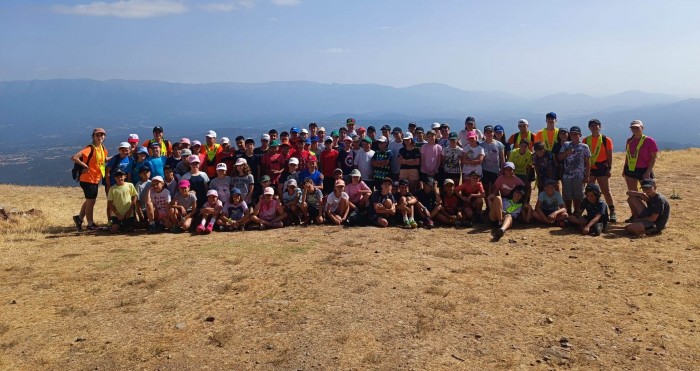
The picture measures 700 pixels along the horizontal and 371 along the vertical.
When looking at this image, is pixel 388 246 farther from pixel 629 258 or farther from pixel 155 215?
pixel 155 215

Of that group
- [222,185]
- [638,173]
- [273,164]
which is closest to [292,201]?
[273,164]

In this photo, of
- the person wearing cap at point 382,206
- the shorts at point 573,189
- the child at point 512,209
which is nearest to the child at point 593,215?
the shorts at point 573,189

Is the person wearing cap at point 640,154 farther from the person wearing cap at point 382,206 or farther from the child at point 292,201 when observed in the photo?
the child at point 292,201

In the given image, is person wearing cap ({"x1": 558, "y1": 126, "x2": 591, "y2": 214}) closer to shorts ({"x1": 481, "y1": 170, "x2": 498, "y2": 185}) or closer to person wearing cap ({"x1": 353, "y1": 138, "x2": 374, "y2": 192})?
shorts ({"x1": 481, "y1": 170, "x2": 498, "y2": 185})

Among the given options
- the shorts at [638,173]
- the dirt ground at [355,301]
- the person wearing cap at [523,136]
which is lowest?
the dirt ground at [355,301]

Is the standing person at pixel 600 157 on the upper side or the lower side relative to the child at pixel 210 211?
upper

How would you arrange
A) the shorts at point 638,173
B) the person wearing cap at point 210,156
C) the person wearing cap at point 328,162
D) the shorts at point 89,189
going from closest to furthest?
the shorts at point 638,173
the shorts at point 89,189
the person wearing cap at point 210,156
the person wearing cap at point 328,162

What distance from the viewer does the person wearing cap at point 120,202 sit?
11766 millimetres

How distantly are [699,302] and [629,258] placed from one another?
6.43 feet

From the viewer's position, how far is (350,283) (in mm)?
7902

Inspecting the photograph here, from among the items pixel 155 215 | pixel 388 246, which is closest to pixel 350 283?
pixel 388 246

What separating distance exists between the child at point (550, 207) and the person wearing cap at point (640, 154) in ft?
6.76

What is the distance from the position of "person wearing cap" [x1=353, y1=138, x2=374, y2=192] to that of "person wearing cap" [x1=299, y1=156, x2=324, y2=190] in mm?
1184

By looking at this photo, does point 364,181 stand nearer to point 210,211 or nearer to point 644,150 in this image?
point 210,211
